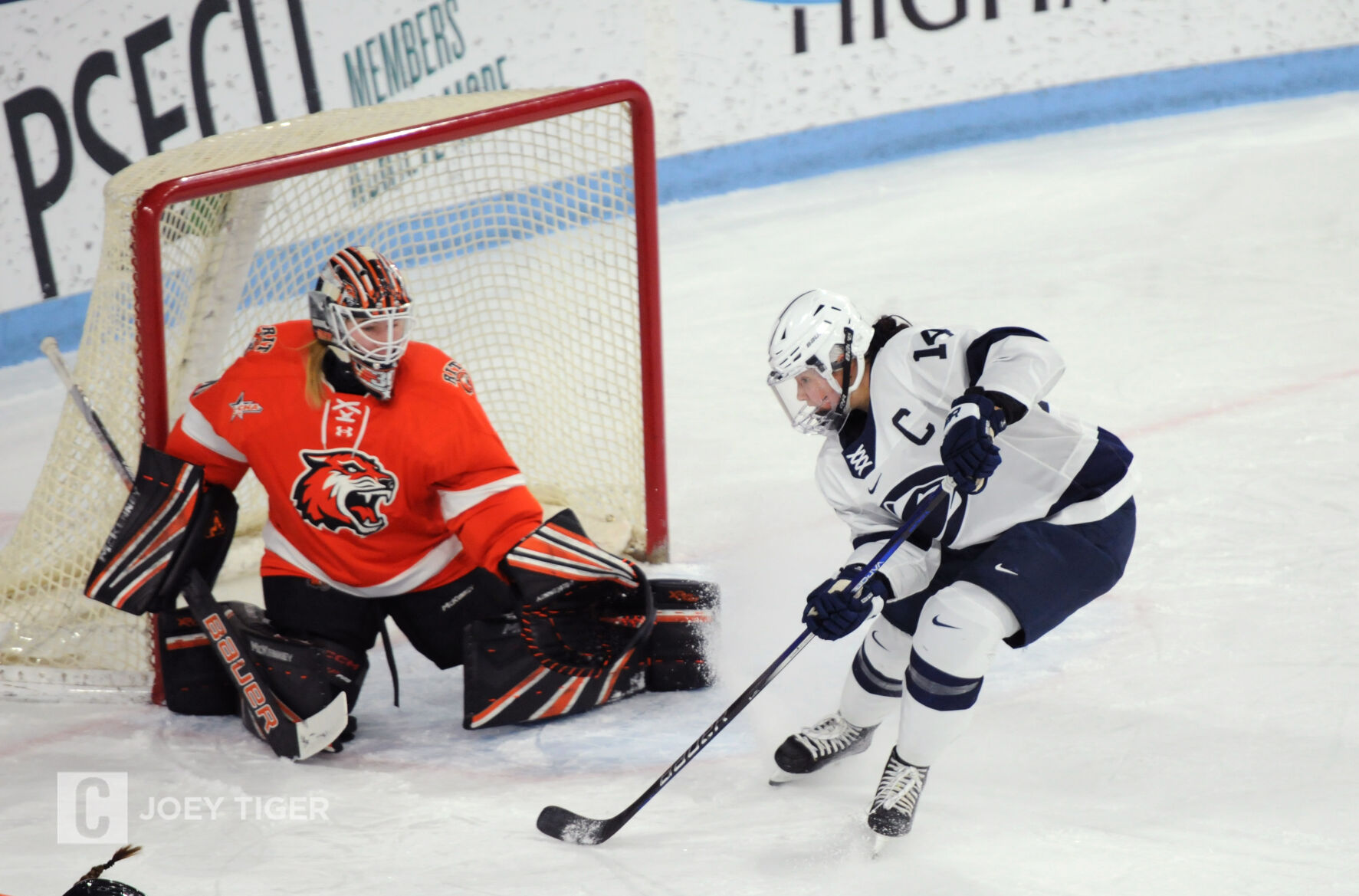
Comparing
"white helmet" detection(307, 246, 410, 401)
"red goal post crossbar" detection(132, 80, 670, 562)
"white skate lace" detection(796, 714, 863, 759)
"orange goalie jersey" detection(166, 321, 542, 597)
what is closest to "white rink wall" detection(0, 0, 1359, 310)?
"red goal post crossbar" detection(132, 80, 670, 562)

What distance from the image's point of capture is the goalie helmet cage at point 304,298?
2.55 m

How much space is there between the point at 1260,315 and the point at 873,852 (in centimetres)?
304

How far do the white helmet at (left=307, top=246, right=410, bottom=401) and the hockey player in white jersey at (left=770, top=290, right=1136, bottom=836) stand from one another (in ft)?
2.32

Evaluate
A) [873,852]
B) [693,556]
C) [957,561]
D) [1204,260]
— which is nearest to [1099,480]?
[957,561]

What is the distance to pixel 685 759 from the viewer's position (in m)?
2.18

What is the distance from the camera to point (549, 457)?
3400mm

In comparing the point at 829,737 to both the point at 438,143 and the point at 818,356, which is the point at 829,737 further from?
the point at 438,143

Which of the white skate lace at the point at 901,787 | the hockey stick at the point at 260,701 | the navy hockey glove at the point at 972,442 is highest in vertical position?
the navy hockey glove at the point at 972,442

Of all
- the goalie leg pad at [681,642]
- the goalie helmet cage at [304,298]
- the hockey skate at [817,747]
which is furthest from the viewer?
the goalie leg pad at [681,642]

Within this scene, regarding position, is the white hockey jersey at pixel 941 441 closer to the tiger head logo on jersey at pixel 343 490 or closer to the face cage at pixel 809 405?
the face cage at pixel 809 405

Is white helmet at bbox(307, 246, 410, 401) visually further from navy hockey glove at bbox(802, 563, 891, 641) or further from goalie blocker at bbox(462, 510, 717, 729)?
navy hockey glove at bbox(802, 563, 891, 641)

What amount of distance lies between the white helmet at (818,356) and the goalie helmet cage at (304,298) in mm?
1011

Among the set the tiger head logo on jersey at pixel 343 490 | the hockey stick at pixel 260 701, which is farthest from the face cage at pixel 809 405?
the hockey stick at pixel 260 701

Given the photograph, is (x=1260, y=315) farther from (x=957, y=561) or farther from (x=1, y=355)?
(x=1, y=355)
